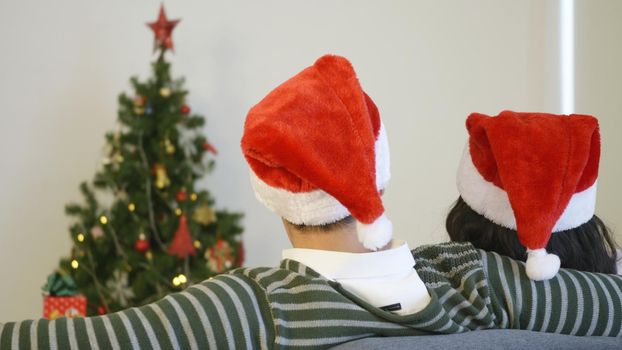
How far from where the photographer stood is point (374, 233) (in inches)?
41.3

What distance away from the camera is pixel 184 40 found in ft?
12.3

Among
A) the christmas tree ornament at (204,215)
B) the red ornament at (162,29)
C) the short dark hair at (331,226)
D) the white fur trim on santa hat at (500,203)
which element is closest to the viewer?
the short dark hair at (331,226)

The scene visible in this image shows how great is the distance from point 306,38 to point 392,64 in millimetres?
444

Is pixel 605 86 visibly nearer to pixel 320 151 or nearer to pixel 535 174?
pixel 535 174

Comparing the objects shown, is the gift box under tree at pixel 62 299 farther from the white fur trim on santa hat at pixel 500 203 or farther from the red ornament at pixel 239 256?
the white fur trim on santa hat at pixel 500 203

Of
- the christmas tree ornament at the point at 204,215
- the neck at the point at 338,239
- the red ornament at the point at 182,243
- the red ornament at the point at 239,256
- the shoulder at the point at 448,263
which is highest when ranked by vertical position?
the neck at the point at 338,239

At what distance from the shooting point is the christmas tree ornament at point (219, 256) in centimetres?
326

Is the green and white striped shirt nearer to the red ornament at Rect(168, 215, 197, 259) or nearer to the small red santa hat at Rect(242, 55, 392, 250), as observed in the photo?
the small red santa hat at Rect(242, 55, 392, 250)

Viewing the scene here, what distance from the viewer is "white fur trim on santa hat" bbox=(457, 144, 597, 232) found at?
138cm

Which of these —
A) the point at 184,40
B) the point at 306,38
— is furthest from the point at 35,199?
the point at 306,38

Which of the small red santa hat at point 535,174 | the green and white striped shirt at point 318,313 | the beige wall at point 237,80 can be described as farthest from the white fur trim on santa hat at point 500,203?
the beige wall at point 237,80

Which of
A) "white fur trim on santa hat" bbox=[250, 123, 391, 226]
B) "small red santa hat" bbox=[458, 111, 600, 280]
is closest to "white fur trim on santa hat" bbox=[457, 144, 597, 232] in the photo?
"small red santa hat" bbox=[458, 111, 600, 280]

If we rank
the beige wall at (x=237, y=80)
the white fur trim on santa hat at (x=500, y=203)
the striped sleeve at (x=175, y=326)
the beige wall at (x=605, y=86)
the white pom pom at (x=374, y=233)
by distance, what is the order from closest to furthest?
the striped sleeve at (x=175, y=326)
the white pom pom at (x=374, y=233)
the white fur trim on santa hat at (x=500, y=203)
the beige wall at (x=605, y=86)
the beige wall at (x=237, y=80)

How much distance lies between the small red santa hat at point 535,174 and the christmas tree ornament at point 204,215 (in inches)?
80.1
